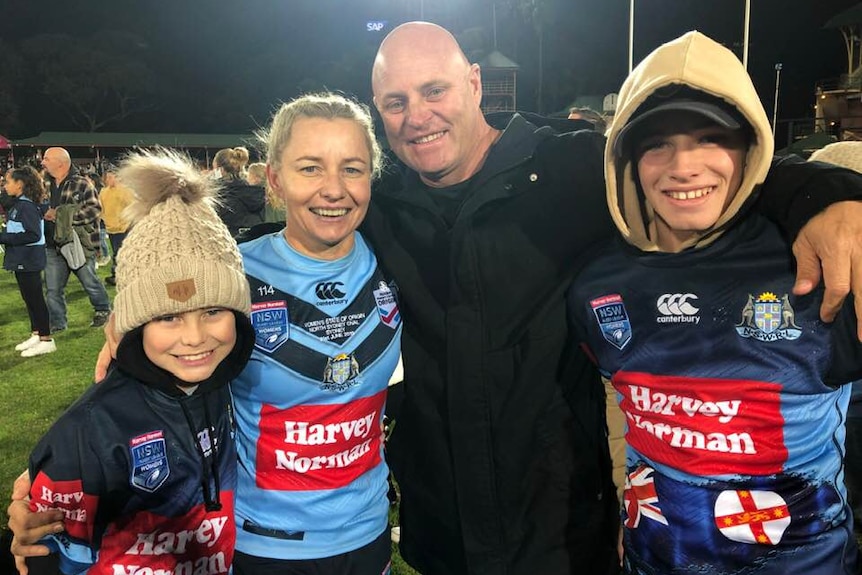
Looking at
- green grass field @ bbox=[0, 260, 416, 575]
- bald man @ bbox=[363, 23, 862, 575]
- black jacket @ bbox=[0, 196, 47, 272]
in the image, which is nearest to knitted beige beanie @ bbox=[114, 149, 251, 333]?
bald man @ bbox=[363, 23, 862, 575]

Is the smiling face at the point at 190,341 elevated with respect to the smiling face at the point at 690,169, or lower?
lower

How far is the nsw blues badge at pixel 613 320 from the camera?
1864 mm

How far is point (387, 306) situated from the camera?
7.28ft

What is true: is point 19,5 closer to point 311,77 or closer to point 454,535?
point 311,77

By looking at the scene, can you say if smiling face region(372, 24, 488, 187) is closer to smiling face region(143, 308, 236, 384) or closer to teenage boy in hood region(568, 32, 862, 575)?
teenage boy in hood region(568, 32, 862, 575)

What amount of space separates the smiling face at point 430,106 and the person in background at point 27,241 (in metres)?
6.20

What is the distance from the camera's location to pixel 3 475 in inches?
173

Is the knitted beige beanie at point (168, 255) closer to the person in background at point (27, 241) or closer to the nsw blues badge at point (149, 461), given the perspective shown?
the nsw blues badge at point (149, 461)

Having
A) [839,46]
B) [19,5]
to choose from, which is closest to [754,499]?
[839,46]

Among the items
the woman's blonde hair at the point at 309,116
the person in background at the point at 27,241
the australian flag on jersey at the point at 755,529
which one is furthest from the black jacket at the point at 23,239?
the australian flag on jersey at the point at 755,529

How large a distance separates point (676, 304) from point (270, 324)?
1.25 metres

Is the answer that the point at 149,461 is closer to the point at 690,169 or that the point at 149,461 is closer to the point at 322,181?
the point at 322,181

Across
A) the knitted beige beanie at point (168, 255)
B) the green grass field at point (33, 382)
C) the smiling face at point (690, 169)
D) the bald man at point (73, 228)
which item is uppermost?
the smiling face at point (690, 169)

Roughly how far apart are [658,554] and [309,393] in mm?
1144
